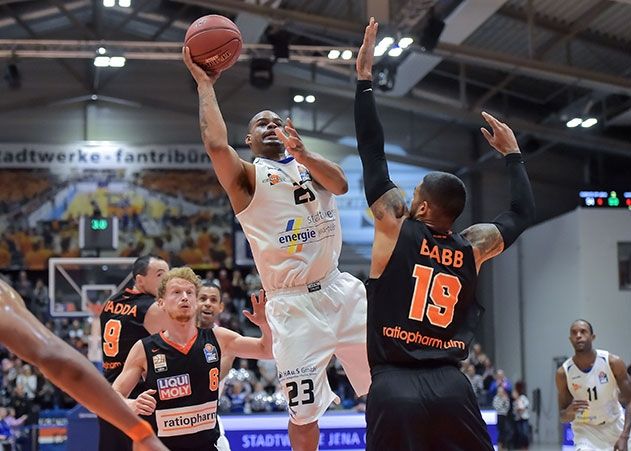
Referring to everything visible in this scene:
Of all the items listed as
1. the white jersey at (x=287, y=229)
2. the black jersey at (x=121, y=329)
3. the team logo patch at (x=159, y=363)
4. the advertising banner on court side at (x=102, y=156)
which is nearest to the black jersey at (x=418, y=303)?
the white jersey at (x=287, y=229)

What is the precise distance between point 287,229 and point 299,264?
236mm

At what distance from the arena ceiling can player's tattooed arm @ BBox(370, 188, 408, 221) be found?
13.2m

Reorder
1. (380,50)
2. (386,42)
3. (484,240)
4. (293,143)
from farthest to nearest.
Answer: (380,50), (386,42), (293,143), (484,240)

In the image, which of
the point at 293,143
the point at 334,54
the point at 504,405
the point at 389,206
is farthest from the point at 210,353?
the point at 504,405

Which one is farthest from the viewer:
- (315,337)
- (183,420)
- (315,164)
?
(183,420)

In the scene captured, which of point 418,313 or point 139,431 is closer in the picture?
point 139,431

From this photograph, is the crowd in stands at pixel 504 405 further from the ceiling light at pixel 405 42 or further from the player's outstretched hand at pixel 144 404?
the player's outstretched hand at pixel 144 404

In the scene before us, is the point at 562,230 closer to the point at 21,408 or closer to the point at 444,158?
the point at 444,158

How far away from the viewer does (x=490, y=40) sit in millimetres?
21875

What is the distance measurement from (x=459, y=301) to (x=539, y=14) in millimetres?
16566

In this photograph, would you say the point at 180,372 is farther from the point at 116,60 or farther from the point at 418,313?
the point at 116,60

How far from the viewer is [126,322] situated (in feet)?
26.0

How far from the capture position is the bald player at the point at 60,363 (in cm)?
260

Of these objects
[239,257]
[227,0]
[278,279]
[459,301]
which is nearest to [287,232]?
[278,279]
